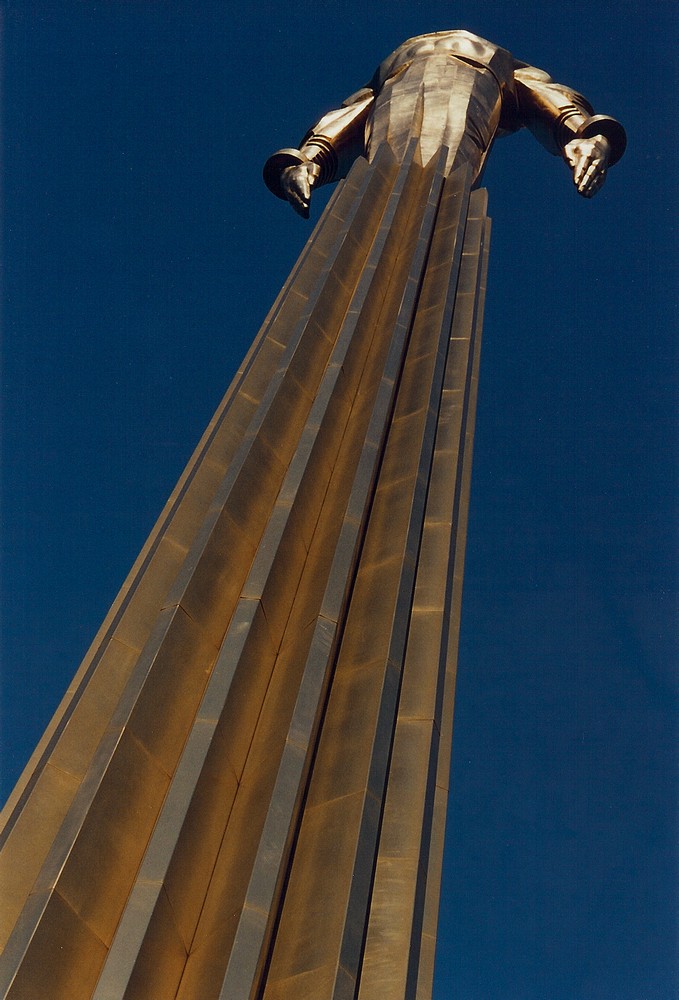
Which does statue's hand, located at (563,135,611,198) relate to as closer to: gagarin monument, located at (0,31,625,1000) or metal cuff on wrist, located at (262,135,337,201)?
metal cuff on wrist, located at (262,135,337,201)

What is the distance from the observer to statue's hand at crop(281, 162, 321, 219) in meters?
25.9

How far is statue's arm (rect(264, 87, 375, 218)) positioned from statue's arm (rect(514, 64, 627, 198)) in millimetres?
3932

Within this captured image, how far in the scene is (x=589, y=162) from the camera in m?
25.0

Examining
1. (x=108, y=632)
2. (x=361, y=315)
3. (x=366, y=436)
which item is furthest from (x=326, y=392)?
(x=108, y=632)

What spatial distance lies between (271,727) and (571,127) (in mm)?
20501

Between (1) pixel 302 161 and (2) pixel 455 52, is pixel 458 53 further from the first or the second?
(1) pixel 302 161

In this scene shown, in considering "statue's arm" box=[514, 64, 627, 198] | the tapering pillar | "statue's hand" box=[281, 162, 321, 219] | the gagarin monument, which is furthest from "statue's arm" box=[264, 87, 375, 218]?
the tapering pillar

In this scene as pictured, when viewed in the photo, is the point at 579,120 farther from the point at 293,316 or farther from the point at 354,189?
the point at 293,316

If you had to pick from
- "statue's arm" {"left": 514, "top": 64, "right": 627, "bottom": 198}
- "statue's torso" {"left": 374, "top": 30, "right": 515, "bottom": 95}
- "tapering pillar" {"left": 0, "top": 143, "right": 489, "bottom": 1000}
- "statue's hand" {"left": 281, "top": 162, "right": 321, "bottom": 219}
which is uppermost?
"statue's torso" {"left": 374, "top": 30, "right": 515, "bottom": 95}

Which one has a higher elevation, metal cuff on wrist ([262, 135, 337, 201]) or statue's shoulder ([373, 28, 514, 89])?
statue's shoulder ([373, 28, 514, 89])

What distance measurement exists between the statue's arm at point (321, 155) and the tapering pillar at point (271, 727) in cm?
1138

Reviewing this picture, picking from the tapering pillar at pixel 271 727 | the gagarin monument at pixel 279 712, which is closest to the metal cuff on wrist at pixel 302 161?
the gagarin monument at pixel 279 712

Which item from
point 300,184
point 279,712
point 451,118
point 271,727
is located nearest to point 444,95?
point 451,118

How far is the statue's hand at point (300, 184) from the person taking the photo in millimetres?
25922
